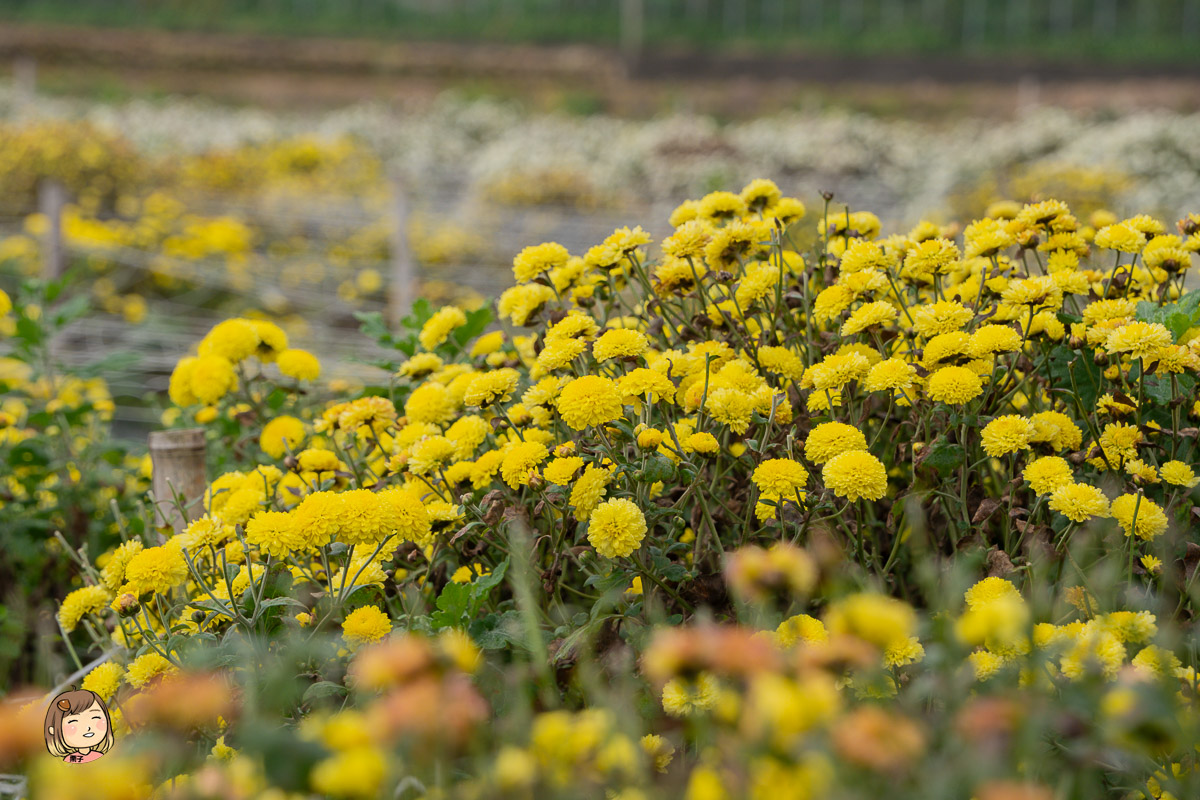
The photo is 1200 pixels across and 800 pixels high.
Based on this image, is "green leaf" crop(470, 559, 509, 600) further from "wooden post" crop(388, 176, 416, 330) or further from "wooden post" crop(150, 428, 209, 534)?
"wooden post" crop(388, 176, 416, 330)

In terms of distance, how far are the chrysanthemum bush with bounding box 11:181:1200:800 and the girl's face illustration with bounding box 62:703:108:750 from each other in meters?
0.09

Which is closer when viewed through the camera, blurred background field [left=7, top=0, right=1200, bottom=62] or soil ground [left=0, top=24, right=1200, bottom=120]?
soil ground [left=0, top=24, right=1200, bottom=120]

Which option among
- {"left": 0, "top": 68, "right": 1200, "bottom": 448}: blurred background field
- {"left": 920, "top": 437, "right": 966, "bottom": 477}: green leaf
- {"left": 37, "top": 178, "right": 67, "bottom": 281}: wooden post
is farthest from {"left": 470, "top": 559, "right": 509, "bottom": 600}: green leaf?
{"left": 37, "top": 178, "right": 67, "bottom": 281}: wooden post

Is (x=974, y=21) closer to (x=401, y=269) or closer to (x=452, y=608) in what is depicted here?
(x=401, y=269)

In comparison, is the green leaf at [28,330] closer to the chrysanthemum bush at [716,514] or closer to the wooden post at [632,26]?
the chrysanthemum bush at [716,514]

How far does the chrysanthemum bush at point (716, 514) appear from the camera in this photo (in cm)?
78

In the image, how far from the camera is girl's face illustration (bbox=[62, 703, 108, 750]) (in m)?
0.86

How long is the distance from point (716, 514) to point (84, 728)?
778 millimetres

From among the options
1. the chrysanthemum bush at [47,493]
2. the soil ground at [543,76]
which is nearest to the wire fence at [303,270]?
the chrysanthemum bush at [47,493]

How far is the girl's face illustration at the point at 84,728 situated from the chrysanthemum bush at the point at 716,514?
0.09 metres

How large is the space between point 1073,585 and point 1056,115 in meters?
13.4

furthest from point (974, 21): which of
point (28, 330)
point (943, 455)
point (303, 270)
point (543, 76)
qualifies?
point (943, 455)

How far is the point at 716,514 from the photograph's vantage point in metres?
1.26

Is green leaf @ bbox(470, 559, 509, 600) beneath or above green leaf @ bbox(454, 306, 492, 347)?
beneath
